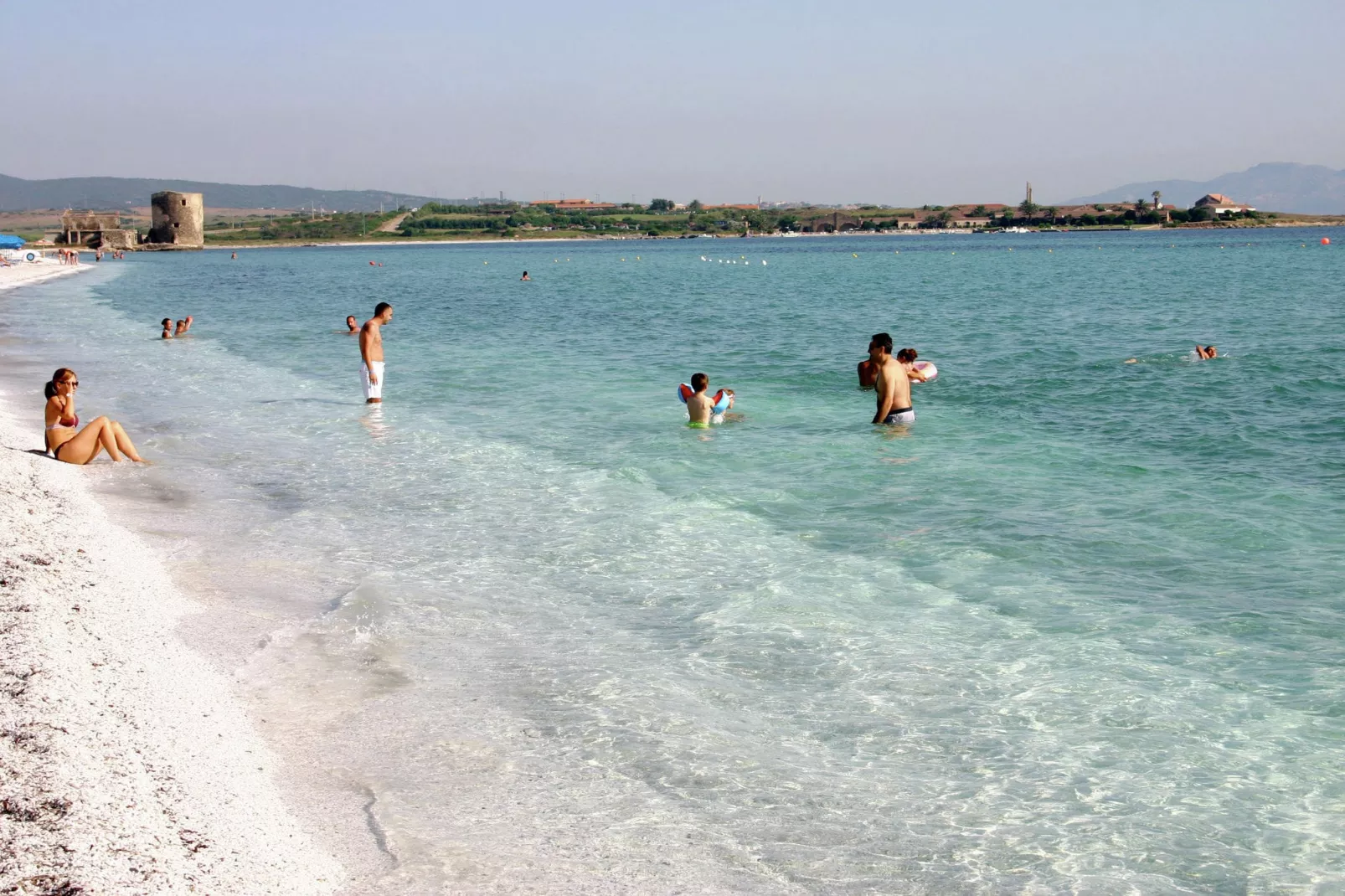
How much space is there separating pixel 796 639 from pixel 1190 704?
8.07 feet

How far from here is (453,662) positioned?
7285 mm

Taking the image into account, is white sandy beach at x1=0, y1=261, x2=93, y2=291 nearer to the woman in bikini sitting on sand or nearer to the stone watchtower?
the woman in bikini sitting on sand

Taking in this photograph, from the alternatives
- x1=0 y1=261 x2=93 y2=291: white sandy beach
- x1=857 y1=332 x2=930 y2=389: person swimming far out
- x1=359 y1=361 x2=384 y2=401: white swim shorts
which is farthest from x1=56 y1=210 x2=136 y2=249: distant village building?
x1=857 y1=332 x2=930 y2=389: person swimming far out

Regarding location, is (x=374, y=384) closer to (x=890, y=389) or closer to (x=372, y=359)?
(x=372, y=359)

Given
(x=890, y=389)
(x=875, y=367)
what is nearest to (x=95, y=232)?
(x=875, y=367)

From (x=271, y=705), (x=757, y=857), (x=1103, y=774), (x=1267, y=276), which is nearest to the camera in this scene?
(x=757, y=857)

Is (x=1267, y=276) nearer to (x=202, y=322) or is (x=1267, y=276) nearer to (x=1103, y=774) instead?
(x=202, y=322)

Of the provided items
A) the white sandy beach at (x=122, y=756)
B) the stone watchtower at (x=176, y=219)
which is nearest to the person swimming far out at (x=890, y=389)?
the white sandy beach at (x=122, y=756)

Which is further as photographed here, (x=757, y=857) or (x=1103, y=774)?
(x=1103, y=774)

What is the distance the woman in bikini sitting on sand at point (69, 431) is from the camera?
13062mm

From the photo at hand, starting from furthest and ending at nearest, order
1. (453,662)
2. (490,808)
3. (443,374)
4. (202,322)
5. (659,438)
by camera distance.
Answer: (202,322), (443,374), (659,438), (453,662), (490,808)

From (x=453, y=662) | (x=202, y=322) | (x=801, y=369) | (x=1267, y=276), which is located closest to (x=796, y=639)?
(x=453, y=662)

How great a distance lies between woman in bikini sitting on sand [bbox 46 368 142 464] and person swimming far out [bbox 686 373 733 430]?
7.46m

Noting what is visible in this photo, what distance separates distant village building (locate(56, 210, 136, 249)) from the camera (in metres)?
144
